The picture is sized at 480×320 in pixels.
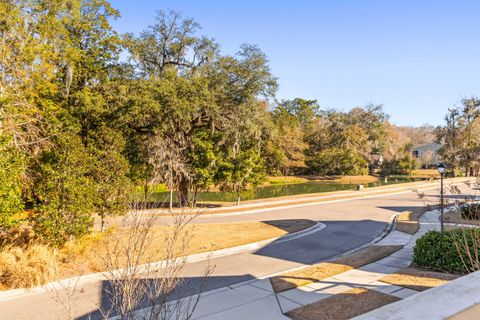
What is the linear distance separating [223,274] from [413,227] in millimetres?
11645

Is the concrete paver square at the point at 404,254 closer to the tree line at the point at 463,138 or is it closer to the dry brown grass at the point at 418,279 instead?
the dry brown grass at the point at 418,279

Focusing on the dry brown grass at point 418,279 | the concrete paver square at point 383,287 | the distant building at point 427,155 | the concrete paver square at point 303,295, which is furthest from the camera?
the distant building at point 427,155

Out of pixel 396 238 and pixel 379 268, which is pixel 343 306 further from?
pixel 396 238

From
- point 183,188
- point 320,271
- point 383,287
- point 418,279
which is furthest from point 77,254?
point 183,188

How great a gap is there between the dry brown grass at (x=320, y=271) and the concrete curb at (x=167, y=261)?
2164 millimetres

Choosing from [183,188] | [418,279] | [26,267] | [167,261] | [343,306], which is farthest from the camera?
[183,188]

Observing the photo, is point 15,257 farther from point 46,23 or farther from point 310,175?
point 310,175

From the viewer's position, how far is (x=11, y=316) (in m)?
7.66

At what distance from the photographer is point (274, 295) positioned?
8.41 metres

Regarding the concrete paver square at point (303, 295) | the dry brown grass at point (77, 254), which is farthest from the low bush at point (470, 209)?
the dry brown grass at point (77, 254)

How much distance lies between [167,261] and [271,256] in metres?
8.84

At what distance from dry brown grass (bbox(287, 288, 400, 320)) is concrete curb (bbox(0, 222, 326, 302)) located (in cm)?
241

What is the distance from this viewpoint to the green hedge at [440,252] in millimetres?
9406

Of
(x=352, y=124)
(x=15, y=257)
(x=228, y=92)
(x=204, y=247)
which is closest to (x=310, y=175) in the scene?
(x=352, y=124)
